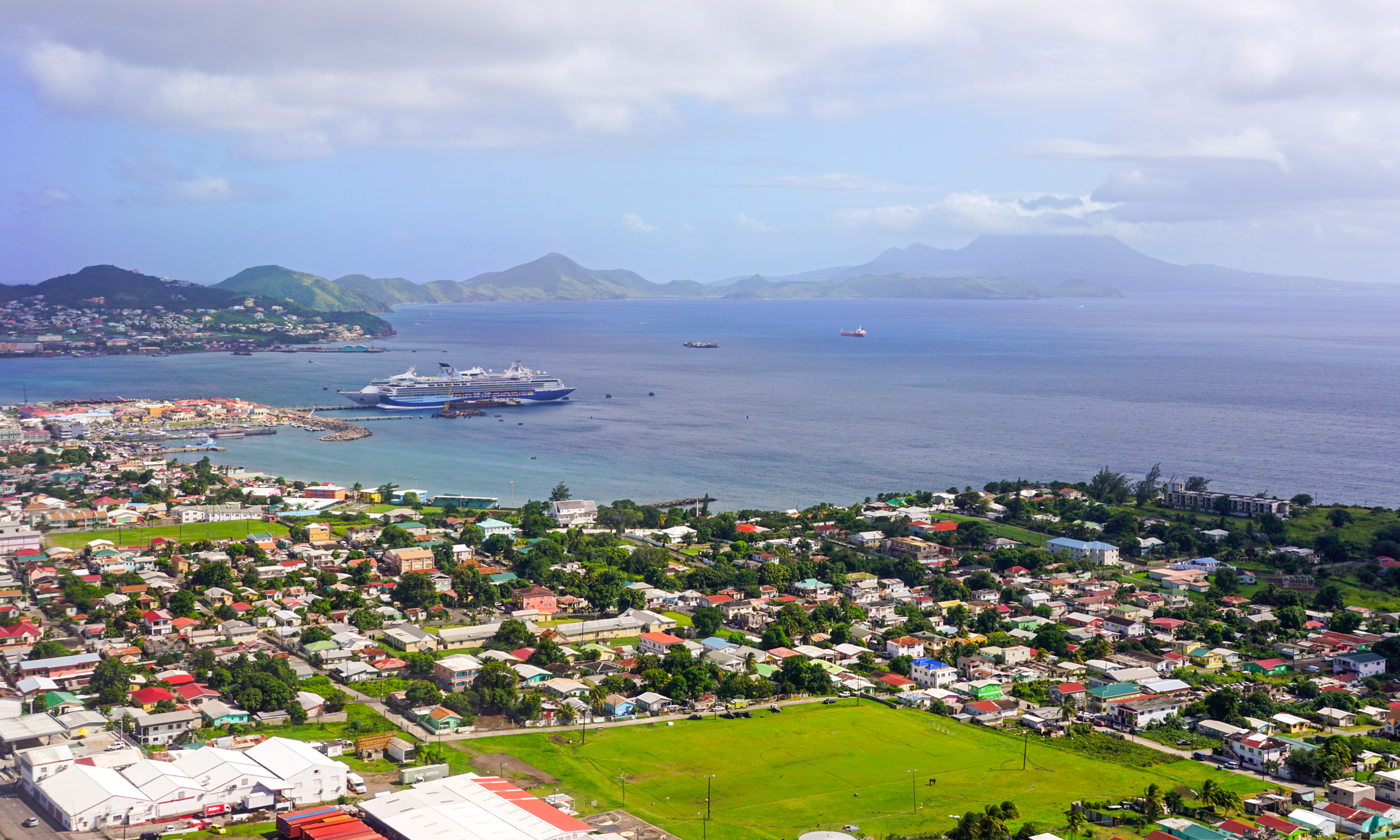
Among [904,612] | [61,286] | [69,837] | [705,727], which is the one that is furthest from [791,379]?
[61,286]

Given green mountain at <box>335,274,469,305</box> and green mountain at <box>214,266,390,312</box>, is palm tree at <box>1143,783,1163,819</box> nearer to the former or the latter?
green mountain at <box>214,266,390,312</box>

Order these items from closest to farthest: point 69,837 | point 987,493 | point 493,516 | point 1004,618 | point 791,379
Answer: point 69,837 < point 1004,618 < point 493,516 < point 987,493 < point 791,379

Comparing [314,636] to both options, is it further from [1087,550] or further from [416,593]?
[1087,550]

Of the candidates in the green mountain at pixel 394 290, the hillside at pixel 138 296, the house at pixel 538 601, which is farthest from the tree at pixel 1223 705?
the green mountain at pixel 394 290

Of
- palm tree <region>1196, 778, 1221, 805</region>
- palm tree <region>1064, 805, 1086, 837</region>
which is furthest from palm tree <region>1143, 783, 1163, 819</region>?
palm tree <region>1064, 805, 1086, 837</region>

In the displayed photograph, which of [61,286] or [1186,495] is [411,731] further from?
[61,286]

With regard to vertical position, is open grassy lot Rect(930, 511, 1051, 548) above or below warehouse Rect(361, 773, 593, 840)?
above
